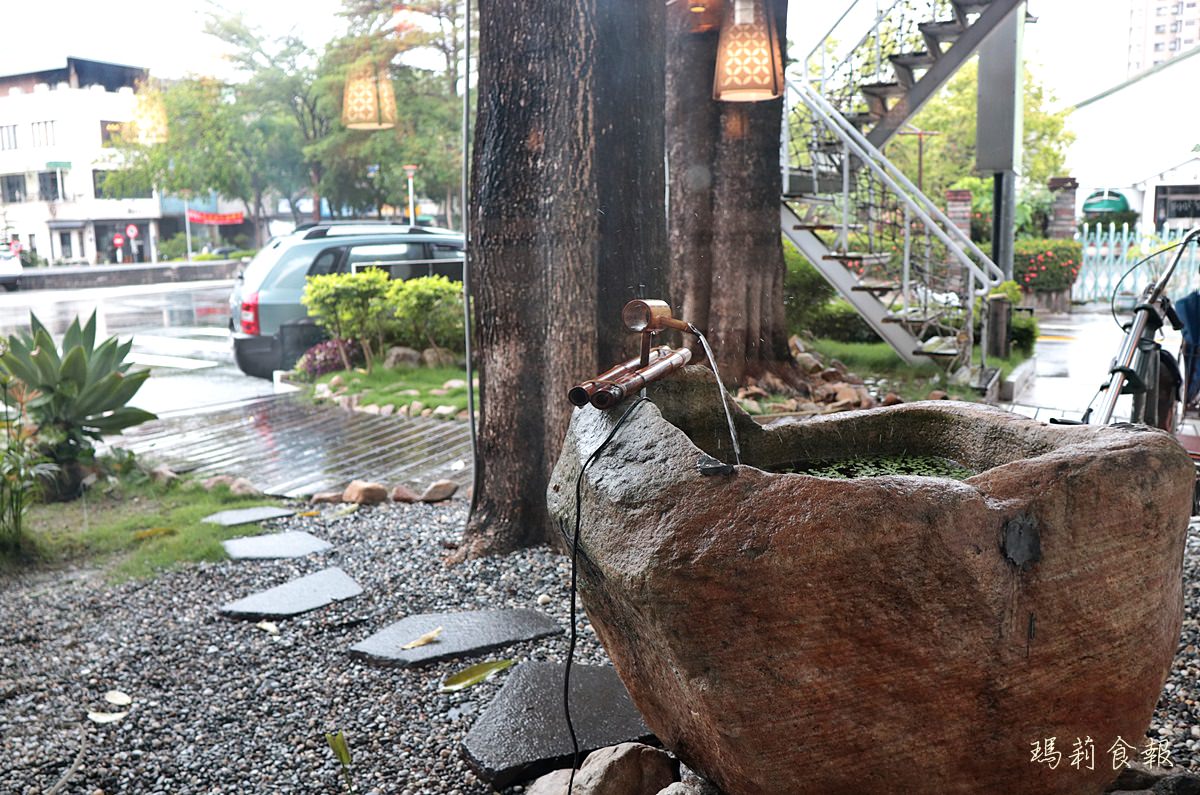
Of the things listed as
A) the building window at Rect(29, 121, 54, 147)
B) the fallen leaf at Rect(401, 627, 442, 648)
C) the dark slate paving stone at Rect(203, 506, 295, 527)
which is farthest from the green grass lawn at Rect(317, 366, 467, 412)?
the building window at Rect(29, 121, 54, 147)

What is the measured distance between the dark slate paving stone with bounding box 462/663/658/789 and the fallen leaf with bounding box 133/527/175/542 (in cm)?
282

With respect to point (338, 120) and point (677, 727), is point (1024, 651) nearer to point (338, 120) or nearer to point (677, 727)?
point (677, 727)

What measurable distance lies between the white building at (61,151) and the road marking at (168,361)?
6.89 feet

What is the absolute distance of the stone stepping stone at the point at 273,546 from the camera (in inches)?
186

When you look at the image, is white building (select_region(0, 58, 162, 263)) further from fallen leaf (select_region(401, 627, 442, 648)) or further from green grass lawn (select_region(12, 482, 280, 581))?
fallen leaf (select_region(401, 627, 442, 648))

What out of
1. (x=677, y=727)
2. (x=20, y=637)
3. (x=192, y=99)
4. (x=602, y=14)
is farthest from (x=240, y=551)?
(x=192, y=99)

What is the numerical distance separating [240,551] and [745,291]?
4.23 metres

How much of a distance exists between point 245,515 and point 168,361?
664 centimetres

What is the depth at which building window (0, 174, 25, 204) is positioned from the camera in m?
11.7

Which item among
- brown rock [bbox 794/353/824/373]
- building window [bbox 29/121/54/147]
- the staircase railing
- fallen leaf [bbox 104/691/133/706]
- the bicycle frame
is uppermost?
building window [bbox 29/121/54/147]

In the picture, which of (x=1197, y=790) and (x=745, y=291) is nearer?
(x=1197, y=790)

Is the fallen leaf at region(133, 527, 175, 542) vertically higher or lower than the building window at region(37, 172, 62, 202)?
lower

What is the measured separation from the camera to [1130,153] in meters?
12.2

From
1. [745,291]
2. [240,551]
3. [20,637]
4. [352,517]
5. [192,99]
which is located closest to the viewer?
[20,637]
